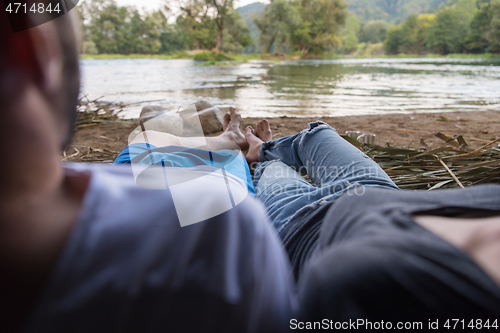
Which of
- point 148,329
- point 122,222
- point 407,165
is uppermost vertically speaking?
point 122,222

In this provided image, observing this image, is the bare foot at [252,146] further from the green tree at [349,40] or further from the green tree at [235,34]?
the green tree at [349,40]

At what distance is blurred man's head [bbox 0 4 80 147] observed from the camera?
19cm

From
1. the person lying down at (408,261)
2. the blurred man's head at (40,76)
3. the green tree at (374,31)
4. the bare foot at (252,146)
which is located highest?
the green tree at (374,31)

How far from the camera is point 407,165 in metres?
2.05

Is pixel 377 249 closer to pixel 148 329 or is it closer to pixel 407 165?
pixel 148 329

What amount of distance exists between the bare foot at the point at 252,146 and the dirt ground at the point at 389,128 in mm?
674

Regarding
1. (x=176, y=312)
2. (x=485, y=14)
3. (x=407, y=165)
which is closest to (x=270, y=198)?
(x=176, y=312)

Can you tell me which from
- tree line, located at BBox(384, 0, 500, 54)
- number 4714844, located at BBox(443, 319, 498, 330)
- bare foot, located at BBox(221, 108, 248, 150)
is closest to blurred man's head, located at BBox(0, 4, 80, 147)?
number 4714844, located at BBox(443, 319, 498, 330)

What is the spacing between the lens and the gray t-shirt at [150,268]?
0.27 meters

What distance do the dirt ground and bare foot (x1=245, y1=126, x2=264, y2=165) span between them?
0.67 meters

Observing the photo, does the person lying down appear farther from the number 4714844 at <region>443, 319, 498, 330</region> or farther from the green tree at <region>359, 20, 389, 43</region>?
the green tree at <region>359, 20, 389, 43</region>

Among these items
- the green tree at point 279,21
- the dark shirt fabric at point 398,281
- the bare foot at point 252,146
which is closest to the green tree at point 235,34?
the green tree at point 279,21

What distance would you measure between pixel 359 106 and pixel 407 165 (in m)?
4.05

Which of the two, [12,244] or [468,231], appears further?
[468,231]
